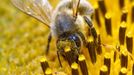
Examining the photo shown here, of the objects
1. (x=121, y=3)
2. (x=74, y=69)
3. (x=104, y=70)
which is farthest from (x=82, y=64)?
(x=121, y=3)

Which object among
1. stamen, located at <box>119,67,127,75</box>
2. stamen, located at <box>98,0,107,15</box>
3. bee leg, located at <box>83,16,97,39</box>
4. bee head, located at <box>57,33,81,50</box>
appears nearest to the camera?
bee head, located at <box>57,33,81,50</box>

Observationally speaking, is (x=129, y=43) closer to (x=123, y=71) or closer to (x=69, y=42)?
(x=123, y=71)

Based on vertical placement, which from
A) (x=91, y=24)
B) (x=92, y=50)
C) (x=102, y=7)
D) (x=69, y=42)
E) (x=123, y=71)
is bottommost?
(x=123, y=71)

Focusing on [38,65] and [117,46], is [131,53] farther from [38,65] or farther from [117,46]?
[38,65]

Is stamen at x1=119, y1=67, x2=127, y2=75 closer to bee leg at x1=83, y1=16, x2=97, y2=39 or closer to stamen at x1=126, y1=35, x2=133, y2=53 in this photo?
stamen at x1=126, y1=35, x2=133, y2=53

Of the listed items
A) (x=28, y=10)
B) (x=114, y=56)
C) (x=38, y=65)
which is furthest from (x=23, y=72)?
(x=114, y=56)

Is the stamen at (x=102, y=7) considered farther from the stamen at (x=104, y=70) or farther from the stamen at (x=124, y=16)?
the stamen at (x=104, y=70)

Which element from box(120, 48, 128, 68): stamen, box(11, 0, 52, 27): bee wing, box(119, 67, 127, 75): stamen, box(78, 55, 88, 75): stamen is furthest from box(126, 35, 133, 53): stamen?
box(11, 0, 52, 27): bee wing
